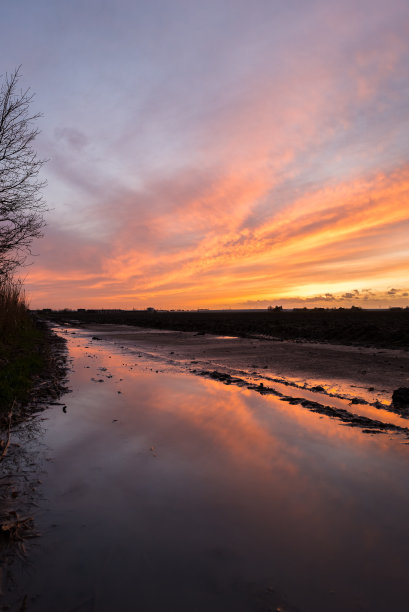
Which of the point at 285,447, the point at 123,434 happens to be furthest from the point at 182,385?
the point at 285,447

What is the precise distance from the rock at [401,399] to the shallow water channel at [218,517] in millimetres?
2384

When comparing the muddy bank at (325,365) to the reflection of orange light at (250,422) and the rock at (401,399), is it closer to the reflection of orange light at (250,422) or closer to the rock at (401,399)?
the rock at (401,399)

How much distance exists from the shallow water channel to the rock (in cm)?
238

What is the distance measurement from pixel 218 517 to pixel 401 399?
644 centimetres

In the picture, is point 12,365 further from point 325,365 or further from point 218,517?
point 325,365

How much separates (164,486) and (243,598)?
76.7 inches

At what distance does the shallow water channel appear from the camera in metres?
2.75

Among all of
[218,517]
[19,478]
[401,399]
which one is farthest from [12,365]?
[401,399]

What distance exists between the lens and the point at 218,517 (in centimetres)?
377

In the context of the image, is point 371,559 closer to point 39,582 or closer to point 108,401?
point 39,582

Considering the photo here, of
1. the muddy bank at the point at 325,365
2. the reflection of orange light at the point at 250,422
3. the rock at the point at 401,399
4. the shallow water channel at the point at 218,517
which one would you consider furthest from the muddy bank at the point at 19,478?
the rock at the point at 401,399

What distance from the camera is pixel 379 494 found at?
13.9ft

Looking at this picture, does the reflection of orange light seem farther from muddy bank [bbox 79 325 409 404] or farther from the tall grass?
the tall grass

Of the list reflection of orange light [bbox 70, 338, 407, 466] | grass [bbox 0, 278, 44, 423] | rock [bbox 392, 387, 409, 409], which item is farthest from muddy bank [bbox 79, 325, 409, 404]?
grass [bbox 0, 278, 44, 423]
